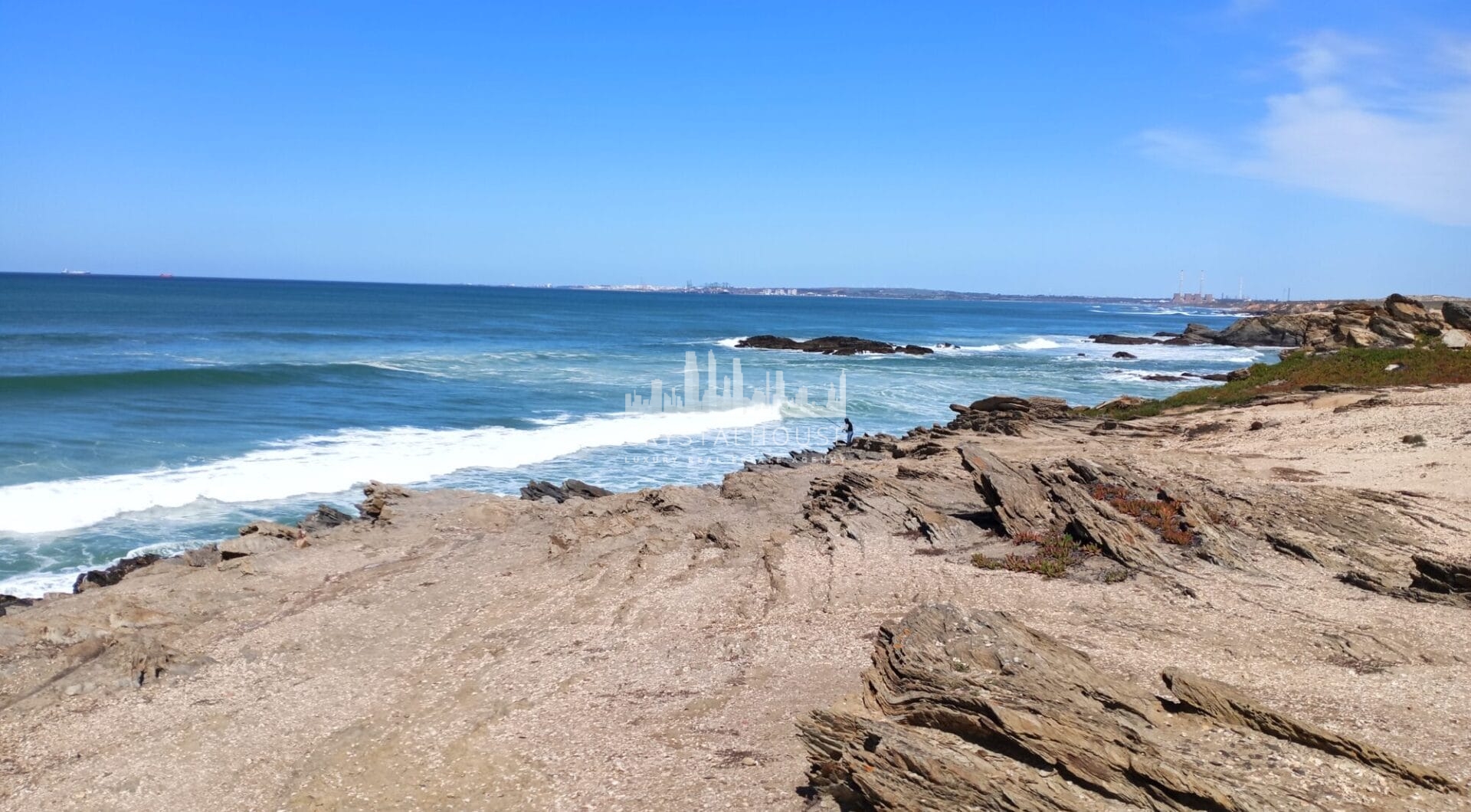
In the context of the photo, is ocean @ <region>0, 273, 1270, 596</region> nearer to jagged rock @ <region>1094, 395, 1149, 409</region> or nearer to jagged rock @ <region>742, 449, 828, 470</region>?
jagged rock @ <region>742, 449, 828, 470</region>

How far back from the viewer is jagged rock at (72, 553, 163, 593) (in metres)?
13.1

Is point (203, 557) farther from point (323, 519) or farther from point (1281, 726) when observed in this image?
point (1281, 726)

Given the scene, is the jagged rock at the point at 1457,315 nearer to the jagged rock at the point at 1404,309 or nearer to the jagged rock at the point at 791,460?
the jagged rock at the point at 1404,309

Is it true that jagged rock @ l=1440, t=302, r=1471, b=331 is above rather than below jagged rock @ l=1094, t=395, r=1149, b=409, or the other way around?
above

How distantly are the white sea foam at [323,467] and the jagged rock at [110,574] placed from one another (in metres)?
3.35

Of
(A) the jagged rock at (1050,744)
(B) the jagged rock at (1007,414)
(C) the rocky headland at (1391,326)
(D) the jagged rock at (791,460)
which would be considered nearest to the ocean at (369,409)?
(D) the jagged rock at (791,460)

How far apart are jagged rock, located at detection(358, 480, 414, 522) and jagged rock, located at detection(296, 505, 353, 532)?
0.31 m

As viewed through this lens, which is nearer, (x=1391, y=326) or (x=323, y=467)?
(x=323, y=467)

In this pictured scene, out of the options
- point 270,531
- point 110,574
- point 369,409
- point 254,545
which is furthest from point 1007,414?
point 369,409

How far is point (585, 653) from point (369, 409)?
2397 centimetres

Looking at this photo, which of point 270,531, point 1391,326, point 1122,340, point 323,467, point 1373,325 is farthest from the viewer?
point 1122,340

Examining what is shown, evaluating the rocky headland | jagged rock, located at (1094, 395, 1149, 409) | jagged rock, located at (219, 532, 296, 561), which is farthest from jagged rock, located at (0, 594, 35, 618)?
the rocky headland

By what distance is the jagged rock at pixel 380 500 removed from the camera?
15648mm

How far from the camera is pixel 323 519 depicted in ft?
53.4
